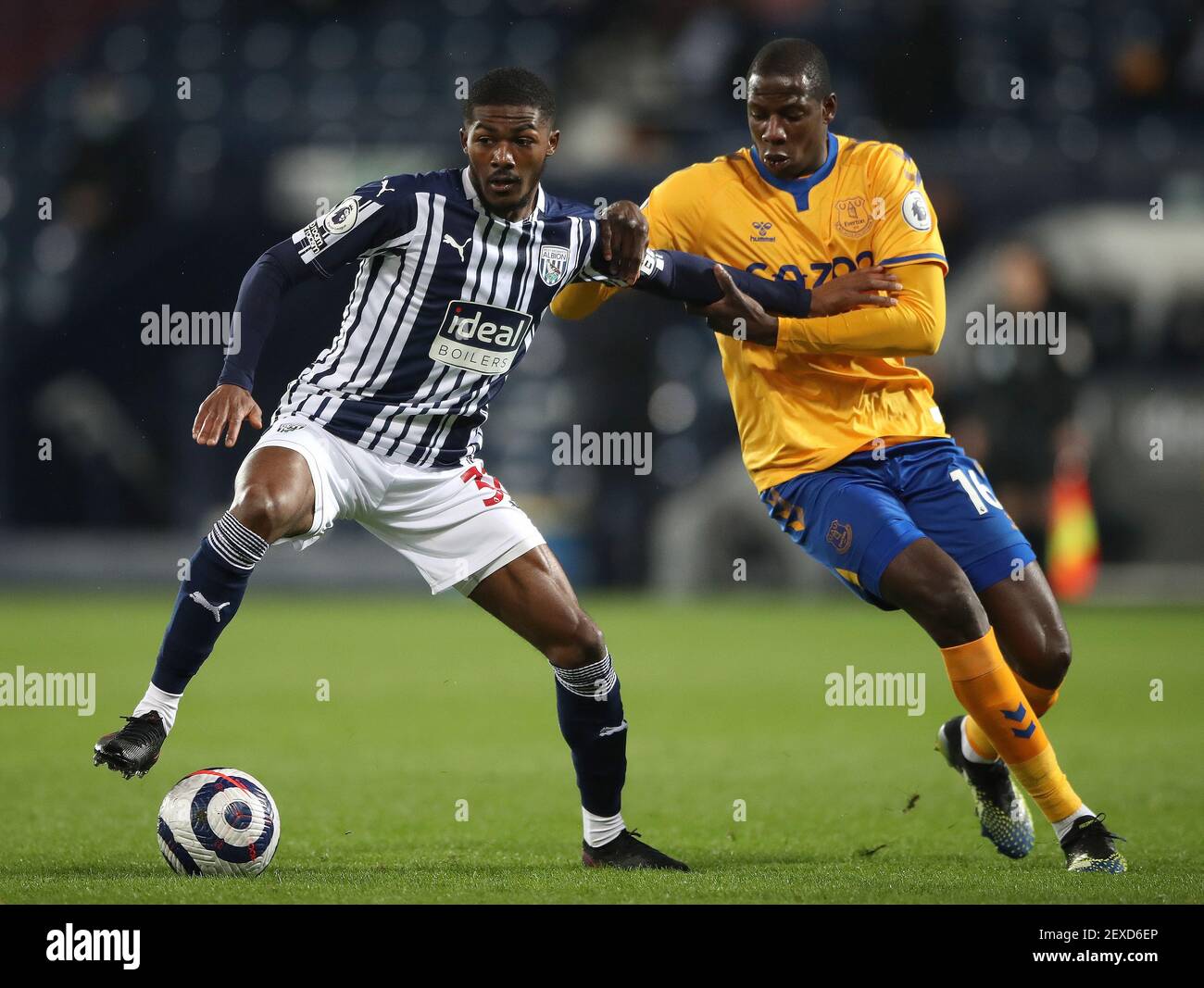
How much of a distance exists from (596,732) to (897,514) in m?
1.15

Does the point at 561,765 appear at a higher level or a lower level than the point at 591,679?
lower

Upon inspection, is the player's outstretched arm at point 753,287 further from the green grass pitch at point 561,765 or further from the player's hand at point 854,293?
the green grass pitch at point 561,765

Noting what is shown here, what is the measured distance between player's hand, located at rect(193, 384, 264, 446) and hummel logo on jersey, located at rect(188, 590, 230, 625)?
42 centimetres

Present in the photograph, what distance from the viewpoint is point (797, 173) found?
534 cm

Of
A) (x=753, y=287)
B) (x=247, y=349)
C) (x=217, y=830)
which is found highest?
(x=753, y=287)

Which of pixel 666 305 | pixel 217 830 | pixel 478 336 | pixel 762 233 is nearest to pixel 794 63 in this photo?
pixel 762 233

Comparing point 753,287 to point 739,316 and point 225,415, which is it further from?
point 225,415

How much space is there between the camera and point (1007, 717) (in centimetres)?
Answer: 479

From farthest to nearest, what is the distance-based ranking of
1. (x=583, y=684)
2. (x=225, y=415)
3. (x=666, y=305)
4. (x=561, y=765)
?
(x=666, y=305) < (x=561, y=765) < (x=583, y=684) < (x=225, y=415)

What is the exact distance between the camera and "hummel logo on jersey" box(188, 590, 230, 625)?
446 cm

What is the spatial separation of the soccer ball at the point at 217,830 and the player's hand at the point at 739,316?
6.64 feet

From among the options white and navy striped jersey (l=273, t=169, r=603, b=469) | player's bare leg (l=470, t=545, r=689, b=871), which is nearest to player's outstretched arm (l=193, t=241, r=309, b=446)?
white and navy striped jersey (l=273, t=169, r=603, b=469)
